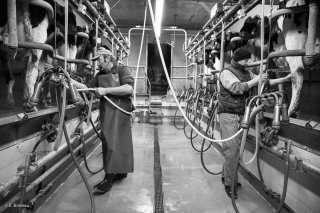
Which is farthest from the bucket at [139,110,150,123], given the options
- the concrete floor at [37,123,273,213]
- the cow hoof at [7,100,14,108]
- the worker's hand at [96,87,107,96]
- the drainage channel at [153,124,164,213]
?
the cow hoof at [7,100,14,108]

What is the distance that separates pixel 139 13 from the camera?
7.16 meters

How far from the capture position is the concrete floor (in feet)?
6.73

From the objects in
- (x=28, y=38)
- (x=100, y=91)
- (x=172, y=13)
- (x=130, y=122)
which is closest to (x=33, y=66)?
(x=28, y=38)

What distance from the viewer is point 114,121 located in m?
2.28

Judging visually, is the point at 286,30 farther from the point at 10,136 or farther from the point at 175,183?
the point at 10,136

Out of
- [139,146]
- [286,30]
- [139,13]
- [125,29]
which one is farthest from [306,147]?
[125,29]

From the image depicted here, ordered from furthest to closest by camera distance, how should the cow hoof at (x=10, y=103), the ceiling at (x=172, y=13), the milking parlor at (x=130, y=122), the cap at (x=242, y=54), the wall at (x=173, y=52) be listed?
the wall at (x=173, y=52) < the ceiling at (x=172, y=13) < the cap at (x=242, y=54) < the cow hoof at (x=10, y=103) < the milking parlor at (x=130, y=122)

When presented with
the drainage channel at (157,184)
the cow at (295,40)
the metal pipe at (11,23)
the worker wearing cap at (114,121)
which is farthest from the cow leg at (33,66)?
the cow at (295,40)

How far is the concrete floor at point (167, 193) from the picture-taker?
205 centimetres

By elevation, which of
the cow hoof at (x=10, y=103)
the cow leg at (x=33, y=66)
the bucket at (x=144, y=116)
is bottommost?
the bucket at (x=144, y=116)

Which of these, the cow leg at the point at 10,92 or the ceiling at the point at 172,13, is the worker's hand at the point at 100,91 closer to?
the cow leg at the point at 10,92

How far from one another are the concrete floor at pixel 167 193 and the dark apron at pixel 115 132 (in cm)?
28

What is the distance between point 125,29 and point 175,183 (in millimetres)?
7052

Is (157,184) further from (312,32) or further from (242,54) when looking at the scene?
(312,32)
